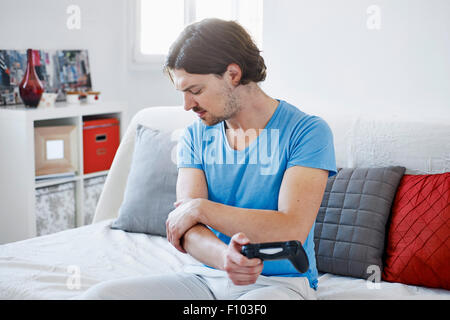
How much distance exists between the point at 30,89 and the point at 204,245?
191 centimetres

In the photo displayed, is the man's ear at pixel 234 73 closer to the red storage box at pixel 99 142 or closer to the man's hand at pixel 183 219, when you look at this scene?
the man's hand at pixel 183 219

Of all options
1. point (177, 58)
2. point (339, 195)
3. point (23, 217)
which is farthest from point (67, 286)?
point (23, 217)

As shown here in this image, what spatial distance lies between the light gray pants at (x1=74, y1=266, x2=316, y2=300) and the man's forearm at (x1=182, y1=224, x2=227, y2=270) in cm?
8

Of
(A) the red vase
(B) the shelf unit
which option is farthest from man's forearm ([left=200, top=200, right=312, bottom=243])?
(A) the red vase

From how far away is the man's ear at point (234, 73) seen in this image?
1.29 meters

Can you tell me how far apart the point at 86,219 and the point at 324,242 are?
6.11ft

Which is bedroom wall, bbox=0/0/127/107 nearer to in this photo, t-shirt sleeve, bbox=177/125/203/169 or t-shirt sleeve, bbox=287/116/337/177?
t-shirt sleeve, bbox=177/125/203/169

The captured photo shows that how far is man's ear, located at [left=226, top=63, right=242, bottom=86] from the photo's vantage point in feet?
4.22

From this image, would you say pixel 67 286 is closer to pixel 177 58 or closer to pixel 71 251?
pixel 71 251

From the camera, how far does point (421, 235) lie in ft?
4.94

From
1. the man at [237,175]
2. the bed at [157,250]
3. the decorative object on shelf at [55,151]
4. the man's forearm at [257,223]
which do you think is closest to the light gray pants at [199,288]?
the man at [237,175]

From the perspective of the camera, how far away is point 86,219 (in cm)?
309

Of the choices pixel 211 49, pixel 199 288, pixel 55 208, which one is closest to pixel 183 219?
pixel 199 288

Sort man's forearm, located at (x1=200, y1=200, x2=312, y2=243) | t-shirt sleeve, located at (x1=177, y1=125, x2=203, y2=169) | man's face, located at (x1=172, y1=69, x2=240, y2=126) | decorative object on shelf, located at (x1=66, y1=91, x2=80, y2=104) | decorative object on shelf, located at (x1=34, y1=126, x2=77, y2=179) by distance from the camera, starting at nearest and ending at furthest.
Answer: man's forearm, located at (x1=200, y1=200, x2=312, y2=243) < man's face, located at (x1=172, y1=69, x2=240, y2=126) < t-shirt sleeve, located at (x1=177, y1=125, x2=203, y2=169) < decorative object on shelf, located at (x1=34, y1=126, x2=77, y2=179) < decorative object on shelf, located at (x1=66, y1=91, x2=80, y2=104)
